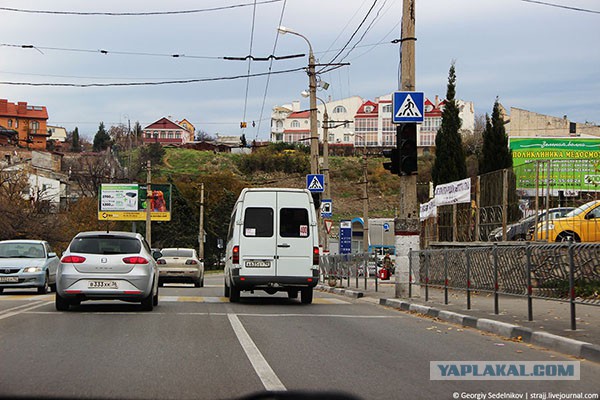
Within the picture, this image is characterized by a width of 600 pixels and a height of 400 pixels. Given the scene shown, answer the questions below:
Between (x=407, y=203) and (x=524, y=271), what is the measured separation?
24.0 feet

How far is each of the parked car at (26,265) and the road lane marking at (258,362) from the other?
1131 centimetres

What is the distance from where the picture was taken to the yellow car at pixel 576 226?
19.4 m

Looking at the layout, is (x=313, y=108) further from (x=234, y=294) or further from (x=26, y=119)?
(x=26, y=119)

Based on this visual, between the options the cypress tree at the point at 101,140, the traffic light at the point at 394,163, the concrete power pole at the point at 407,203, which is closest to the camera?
the traffic light at the point at 394,163

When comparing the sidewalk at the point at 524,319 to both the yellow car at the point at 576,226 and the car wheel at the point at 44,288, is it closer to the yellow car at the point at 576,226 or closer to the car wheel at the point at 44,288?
the yellow car at the point at 576,226

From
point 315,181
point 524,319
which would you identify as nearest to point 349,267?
point 315,181

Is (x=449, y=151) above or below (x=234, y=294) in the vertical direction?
above


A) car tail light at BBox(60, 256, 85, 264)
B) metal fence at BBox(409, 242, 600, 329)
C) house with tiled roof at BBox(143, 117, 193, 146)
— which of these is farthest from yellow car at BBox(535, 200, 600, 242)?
house with tiled roof at BBox(143, 117, 193, 146)

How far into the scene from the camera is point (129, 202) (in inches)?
3029

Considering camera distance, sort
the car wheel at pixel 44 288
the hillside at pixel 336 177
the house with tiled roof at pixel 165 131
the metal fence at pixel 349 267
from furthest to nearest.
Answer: the house with tiled roof at pixel 165 131, the hillside at pixel 336 177, the metal fence at pixel 349 267, the car wheel at pixel 44 288

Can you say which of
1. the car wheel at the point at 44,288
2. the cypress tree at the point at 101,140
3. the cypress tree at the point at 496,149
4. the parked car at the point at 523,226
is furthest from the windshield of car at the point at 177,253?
the cypress tree at the point at 101,140

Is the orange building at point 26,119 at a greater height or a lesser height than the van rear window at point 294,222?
greater

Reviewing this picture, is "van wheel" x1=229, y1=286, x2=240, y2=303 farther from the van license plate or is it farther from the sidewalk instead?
the sidewalk

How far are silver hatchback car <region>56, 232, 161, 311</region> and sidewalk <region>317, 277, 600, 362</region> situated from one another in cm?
566
